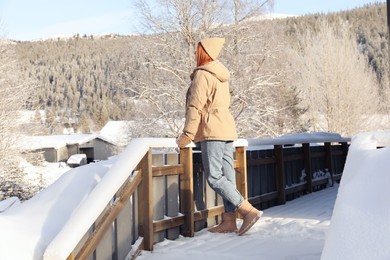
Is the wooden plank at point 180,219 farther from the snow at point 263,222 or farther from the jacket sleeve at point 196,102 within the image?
the jacket sleeve at point 196,102

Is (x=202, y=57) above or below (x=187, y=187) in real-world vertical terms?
above

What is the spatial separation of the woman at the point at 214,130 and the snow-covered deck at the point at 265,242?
0.20 m

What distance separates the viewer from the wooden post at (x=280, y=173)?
5590mm

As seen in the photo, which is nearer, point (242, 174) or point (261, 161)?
point (242, 174)

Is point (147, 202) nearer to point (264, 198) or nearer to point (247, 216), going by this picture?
point (247, 216)

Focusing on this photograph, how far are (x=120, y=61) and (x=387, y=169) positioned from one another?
1955cm

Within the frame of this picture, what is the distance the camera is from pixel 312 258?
2.97 meters

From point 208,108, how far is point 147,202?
2.98 ft

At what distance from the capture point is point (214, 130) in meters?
3.77

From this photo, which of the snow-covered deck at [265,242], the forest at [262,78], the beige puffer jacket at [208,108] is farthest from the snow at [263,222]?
the forest at [262,78]

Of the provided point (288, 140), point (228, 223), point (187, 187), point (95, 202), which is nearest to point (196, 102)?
point (187, 187)

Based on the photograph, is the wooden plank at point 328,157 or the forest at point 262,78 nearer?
the wooden plank at point 328,157

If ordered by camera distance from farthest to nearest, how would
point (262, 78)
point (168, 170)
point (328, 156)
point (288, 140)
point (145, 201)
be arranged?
point (262, 78) < point (328, 156) < point (288, 140) < point (168, 170) < point (145, 201)

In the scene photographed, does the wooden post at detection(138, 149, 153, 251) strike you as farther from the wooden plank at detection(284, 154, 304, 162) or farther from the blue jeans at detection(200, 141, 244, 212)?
the wooden plank at detection(284, 154, 304, 162)
